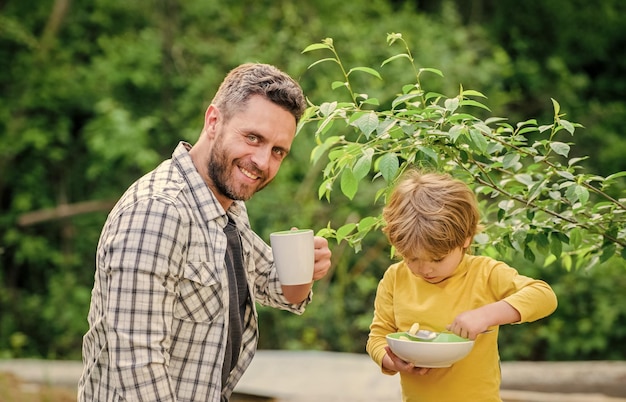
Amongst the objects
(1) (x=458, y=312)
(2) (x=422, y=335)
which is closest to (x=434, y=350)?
(2) (x=422, y=335)

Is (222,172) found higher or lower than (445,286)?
higher

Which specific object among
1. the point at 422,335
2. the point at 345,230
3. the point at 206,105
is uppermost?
the point at 345,230

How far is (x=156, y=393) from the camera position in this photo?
1.85 meters

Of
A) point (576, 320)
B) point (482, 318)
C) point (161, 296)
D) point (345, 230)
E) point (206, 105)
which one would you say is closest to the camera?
point (161, 296)

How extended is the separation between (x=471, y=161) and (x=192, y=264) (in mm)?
816

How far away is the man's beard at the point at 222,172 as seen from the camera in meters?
2.10

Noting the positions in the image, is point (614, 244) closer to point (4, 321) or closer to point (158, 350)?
point (158, 350)

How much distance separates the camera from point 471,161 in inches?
90.9

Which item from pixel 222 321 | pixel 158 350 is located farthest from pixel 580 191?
pixel 158 350

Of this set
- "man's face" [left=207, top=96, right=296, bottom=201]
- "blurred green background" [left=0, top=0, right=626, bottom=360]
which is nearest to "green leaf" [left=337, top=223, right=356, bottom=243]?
"man's face" [left=207, top=96, right=296, bottom=201]

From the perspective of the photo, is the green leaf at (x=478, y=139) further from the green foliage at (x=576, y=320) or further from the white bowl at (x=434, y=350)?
the green foliage at (x=576, y=320)

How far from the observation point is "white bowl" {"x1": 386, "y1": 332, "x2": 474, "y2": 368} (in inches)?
76.0

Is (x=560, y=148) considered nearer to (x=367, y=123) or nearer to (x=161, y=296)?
(x=367, y=123)

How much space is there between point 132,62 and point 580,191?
528 cm
